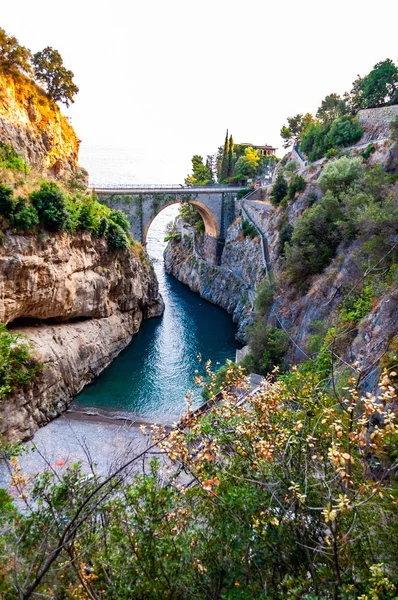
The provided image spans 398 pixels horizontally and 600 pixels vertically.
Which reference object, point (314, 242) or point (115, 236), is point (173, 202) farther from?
point (314, 242)

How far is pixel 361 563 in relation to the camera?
4473mm

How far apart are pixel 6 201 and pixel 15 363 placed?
8.26 meters

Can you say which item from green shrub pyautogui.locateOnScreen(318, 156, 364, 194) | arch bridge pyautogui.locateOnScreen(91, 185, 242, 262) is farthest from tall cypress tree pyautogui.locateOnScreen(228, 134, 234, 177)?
green shrub pyautogui.locateOnScreen(318, 156, 364, 194)

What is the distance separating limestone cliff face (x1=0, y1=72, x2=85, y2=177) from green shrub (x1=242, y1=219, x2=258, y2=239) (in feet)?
59.6

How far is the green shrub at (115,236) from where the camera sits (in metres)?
26.5

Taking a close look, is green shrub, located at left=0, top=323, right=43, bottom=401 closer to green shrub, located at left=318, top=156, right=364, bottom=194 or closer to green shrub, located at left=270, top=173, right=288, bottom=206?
green shrub, located at left=318, top=156, right=364, bottom=194

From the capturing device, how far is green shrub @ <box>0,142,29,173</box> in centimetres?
1998

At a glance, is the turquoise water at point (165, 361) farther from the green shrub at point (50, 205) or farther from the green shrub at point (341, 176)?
the green shrub at point (341, 176)

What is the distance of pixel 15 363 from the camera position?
682 inches

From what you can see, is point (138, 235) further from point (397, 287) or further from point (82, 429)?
point (397, 287)

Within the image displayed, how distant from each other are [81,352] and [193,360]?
8700 millimetres

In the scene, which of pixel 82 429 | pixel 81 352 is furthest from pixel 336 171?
pixel 82 429

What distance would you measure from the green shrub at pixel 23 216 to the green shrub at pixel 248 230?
75.5 feet

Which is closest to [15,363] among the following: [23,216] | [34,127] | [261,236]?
[23,216]
